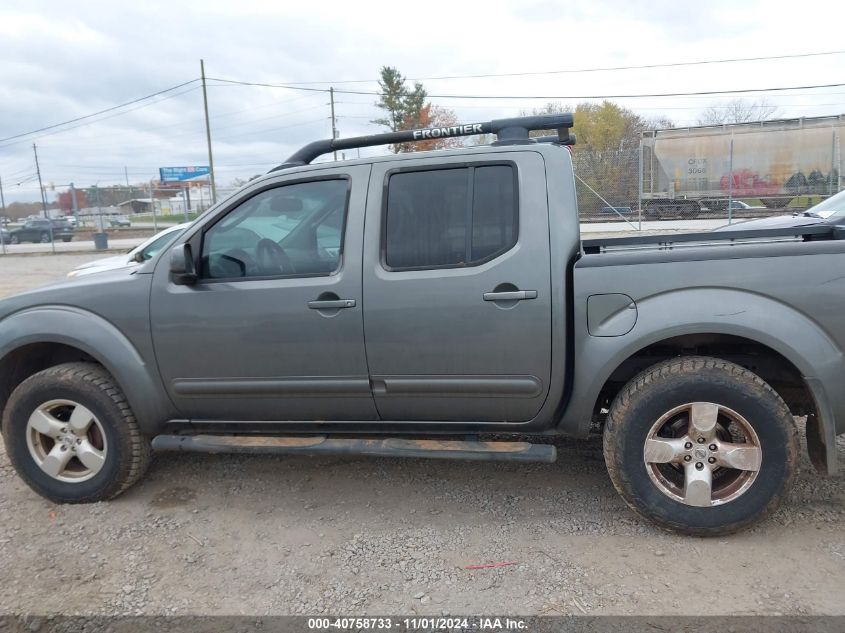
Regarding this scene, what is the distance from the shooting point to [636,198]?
1516 cm


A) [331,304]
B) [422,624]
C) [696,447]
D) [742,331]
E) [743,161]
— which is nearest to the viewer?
[422,624]

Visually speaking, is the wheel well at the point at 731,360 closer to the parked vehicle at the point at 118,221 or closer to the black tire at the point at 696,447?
the black tire at the point at 696,447

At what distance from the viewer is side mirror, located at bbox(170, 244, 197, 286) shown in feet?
10.6

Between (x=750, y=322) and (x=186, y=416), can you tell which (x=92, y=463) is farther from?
(x=750, y=322)

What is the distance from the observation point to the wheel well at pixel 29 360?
368 cm

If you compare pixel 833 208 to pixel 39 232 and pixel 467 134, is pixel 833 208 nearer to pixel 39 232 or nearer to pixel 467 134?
pixel 467 134

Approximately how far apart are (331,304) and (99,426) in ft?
5.05

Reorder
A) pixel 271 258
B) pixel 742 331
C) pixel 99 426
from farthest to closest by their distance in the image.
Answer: pixel 99 426
pixel 271 258
pixel 742 331

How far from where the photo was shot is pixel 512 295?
299 cm

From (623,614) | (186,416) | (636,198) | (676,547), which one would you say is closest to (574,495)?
(676,547)

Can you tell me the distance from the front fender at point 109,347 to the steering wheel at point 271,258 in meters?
0.82

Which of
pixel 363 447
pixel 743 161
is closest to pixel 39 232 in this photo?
pixel 743 161

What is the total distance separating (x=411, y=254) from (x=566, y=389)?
1.03m

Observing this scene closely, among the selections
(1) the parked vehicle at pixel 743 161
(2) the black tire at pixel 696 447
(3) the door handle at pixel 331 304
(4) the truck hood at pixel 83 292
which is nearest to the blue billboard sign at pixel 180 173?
(1) the parked vehicle at pixel 743 161
